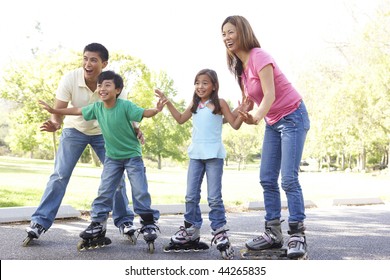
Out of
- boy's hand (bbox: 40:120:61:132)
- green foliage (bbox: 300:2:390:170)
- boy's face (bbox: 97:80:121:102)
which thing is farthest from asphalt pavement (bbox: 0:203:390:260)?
green foliage (bbox: 300:2:390:170)

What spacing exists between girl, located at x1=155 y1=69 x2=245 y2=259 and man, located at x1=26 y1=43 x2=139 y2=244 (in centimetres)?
61

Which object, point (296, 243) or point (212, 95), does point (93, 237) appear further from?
point (296, 243)

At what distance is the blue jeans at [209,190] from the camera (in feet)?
13.0

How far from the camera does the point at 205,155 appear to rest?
156 inches

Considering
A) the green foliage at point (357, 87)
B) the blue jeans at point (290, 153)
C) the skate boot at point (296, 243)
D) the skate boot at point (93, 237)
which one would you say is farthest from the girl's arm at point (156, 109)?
the green foliage at point (357, 87)

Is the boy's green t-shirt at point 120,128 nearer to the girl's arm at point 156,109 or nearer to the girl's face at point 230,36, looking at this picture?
the girl's arm at point 156,109

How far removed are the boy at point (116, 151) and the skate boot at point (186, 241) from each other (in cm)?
19

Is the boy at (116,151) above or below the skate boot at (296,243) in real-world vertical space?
above

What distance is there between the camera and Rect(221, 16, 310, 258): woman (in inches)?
147

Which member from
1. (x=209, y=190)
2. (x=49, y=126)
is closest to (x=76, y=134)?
(x=49, y=126)

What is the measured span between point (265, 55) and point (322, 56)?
22406mm

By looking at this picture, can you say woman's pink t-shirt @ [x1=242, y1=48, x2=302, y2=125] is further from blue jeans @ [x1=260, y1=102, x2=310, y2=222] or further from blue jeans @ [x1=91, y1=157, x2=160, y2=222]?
blue jeans @ [x1=91, y1=157, x2=160, y2=222]

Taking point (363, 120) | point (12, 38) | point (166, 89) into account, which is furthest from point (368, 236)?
point (12, 38)
